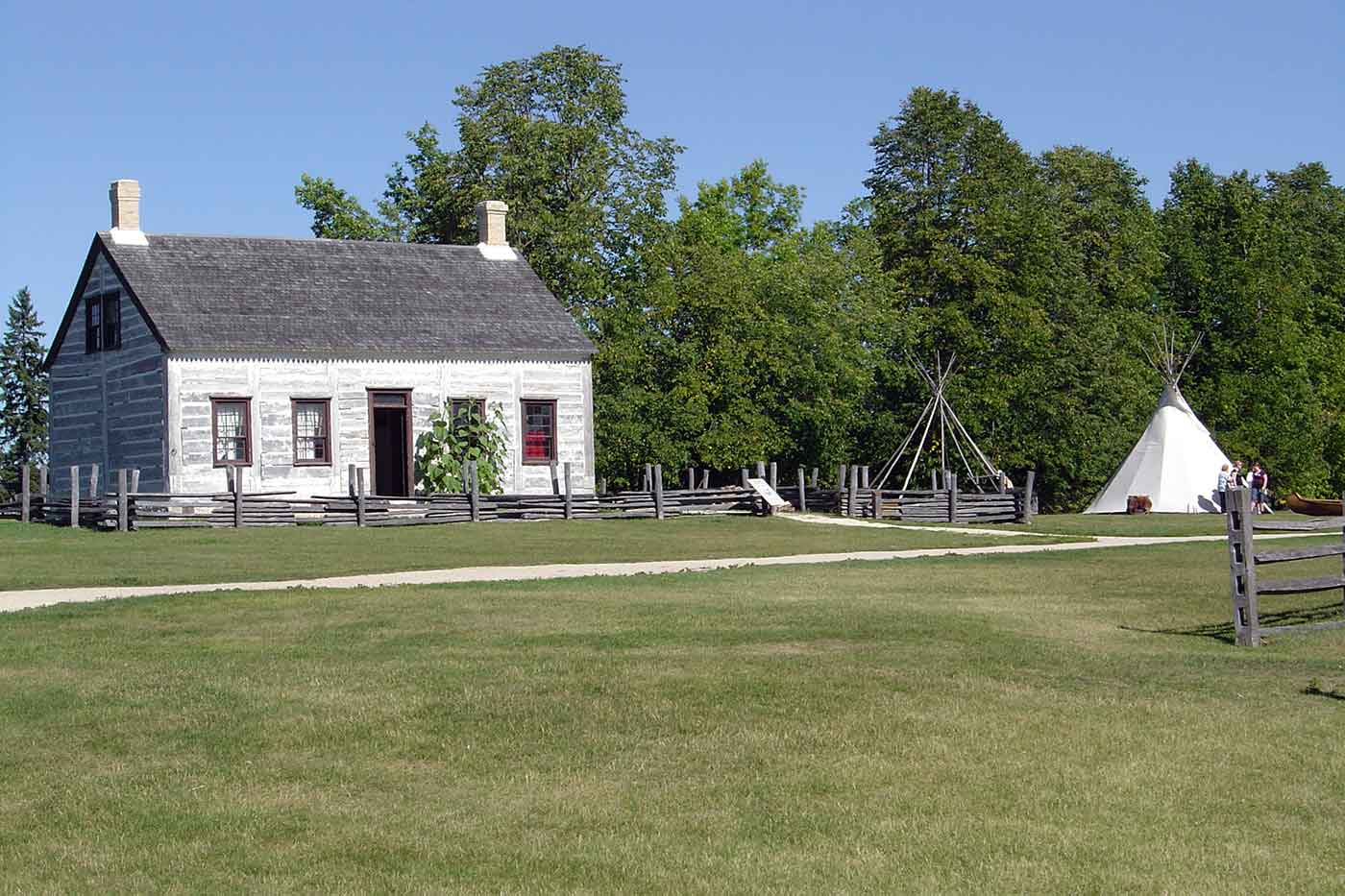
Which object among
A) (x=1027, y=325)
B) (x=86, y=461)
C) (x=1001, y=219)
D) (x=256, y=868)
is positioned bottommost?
(x=256, y=868)

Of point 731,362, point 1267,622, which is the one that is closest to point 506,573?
point 1267,622

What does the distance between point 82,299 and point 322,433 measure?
A: 7853 millimetres

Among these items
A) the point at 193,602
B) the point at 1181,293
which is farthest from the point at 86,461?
the point at 1181,293

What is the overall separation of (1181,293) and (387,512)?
4061 cm

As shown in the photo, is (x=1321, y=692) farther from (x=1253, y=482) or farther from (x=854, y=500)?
(x=1253, y=482)

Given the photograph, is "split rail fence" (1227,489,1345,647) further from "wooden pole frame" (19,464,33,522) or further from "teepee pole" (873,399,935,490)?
"teepee pole" (873,399,935,490)

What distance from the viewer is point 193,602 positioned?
61.7ft

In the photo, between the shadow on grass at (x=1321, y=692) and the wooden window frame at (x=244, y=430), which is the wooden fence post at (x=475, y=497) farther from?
the shadow on grass at (x=1321, y=692)

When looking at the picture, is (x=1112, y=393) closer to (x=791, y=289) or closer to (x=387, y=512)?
(x=791, y=289)

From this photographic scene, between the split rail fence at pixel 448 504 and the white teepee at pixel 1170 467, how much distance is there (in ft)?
25.1

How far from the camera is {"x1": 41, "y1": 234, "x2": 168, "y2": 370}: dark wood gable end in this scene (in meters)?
38.2

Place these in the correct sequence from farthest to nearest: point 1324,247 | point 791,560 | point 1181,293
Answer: point 1324,247
point 1181,293
point 791,560

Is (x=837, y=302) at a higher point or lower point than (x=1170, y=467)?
higher

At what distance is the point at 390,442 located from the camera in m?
42.3
